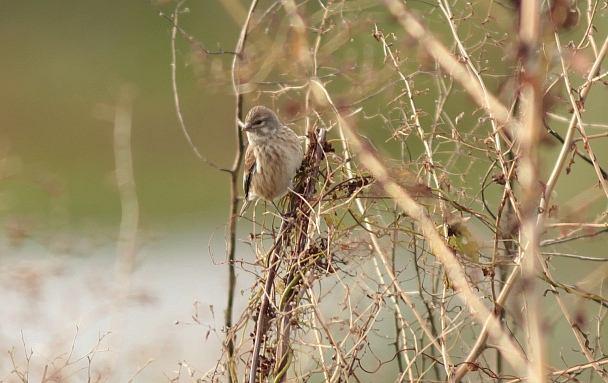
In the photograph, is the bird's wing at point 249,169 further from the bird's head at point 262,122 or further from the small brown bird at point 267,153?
the bird's head at point 262,122

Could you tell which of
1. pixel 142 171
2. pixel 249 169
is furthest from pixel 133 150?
pixel 249 169

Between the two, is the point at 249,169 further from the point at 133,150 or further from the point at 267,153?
the point at 133,150

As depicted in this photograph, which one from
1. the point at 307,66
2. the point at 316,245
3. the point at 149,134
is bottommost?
the point at 316,245

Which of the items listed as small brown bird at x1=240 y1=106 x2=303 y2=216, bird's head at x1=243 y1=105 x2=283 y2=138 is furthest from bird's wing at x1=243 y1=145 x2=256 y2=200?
bird's head at x1=243 y1=105 x2=283 y2=138

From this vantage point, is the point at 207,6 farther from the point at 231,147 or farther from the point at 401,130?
the point at 401,130

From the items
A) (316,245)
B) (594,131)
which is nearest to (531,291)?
(316,245)

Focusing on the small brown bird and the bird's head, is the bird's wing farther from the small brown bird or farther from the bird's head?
the bird's head

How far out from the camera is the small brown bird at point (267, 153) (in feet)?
13.3

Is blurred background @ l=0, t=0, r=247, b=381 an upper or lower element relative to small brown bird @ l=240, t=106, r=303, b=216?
upper

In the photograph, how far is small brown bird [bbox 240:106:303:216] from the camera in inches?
159

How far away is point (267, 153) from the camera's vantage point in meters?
4.52

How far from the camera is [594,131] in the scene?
9.13 m

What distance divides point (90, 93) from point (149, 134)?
1771 mm

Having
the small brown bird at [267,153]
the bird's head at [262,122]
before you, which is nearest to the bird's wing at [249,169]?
the small brown bird at [267,153]
